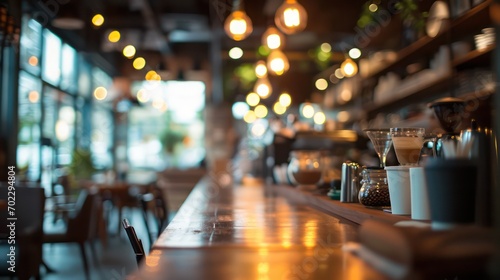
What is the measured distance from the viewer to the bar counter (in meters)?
1.07

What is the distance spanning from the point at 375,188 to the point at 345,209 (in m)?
0.17

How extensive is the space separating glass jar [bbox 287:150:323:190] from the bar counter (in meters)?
1.14

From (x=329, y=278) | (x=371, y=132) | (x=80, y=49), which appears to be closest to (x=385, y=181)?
(x=371, y=132)

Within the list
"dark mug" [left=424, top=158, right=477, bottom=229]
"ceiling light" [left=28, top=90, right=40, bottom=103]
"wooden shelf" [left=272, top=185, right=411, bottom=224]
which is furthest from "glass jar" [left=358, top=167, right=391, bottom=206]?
"ceiling light" [left=28, top=90, right=40, bottom=103]

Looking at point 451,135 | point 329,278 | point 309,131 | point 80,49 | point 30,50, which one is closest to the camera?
point 329,278

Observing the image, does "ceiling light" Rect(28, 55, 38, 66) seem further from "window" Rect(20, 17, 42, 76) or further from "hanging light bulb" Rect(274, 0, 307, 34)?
"hanging light bulb" Rect(274, 0, 307, 34)

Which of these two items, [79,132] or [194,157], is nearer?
[79,132]

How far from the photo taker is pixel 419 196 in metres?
1.48

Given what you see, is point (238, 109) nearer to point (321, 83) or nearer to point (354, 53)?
point (321, 83)

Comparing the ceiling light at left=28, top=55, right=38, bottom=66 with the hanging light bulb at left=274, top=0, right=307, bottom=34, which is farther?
the ceiling light at left=28, top=55, right=38, bottom=66

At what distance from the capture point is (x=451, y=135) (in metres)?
1.62

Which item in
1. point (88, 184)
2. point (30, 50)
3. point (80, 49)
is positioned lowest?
point (88, 184)

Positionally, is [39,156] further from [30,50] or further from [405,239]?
[405,239]

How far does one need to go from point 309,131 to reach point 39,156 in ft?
16.0
